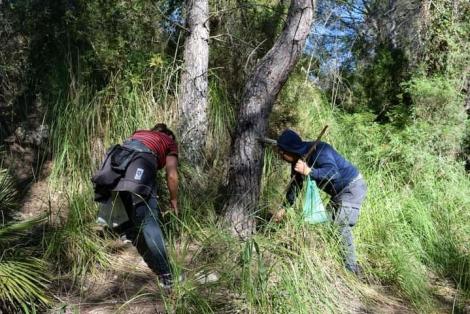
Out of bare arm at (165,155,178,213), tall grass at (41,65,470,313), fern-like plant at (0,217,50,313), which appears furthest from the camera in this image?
bare arm at (165,155,178,213)

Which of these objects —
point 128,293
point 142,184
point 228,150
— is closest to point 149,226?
point 142,184

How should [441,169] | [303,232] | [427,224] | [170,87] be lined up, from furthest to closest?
[441,169]
[170,87]
[427,224]
[303,232]

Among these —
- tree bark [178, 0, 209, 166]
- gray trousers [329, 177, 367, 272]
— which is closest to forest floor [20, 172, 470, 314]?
gray trousers [329, 177, 367, 272]

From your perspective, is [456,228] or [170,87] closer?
[456,228]

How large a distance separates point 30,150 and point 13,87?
0.90 meters

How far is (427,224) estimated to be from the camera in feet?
17.3

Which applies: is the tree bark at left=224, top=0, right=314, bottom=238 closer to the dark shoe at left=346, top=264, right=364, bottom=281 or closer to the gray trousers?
the gray trousers

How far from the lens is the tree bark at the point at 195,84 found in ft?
19.3

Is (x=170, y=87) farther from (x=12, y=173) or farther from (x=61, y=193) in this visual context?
(x=12, y=173)

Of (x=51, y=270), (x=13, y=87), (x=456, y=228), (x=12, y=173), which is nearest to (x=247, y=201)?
(x=51, y=270)

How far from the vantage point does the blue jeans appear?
411cm

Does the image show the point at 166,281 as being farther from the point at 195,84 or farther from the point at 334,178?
the point at 195,84

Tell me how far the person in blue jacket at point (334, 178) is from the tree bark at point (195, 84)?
1.65 metres

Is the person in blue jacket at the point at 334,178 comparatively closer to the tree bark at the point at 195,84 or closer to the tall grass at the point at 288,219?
the tall grass at the point at 288,219
